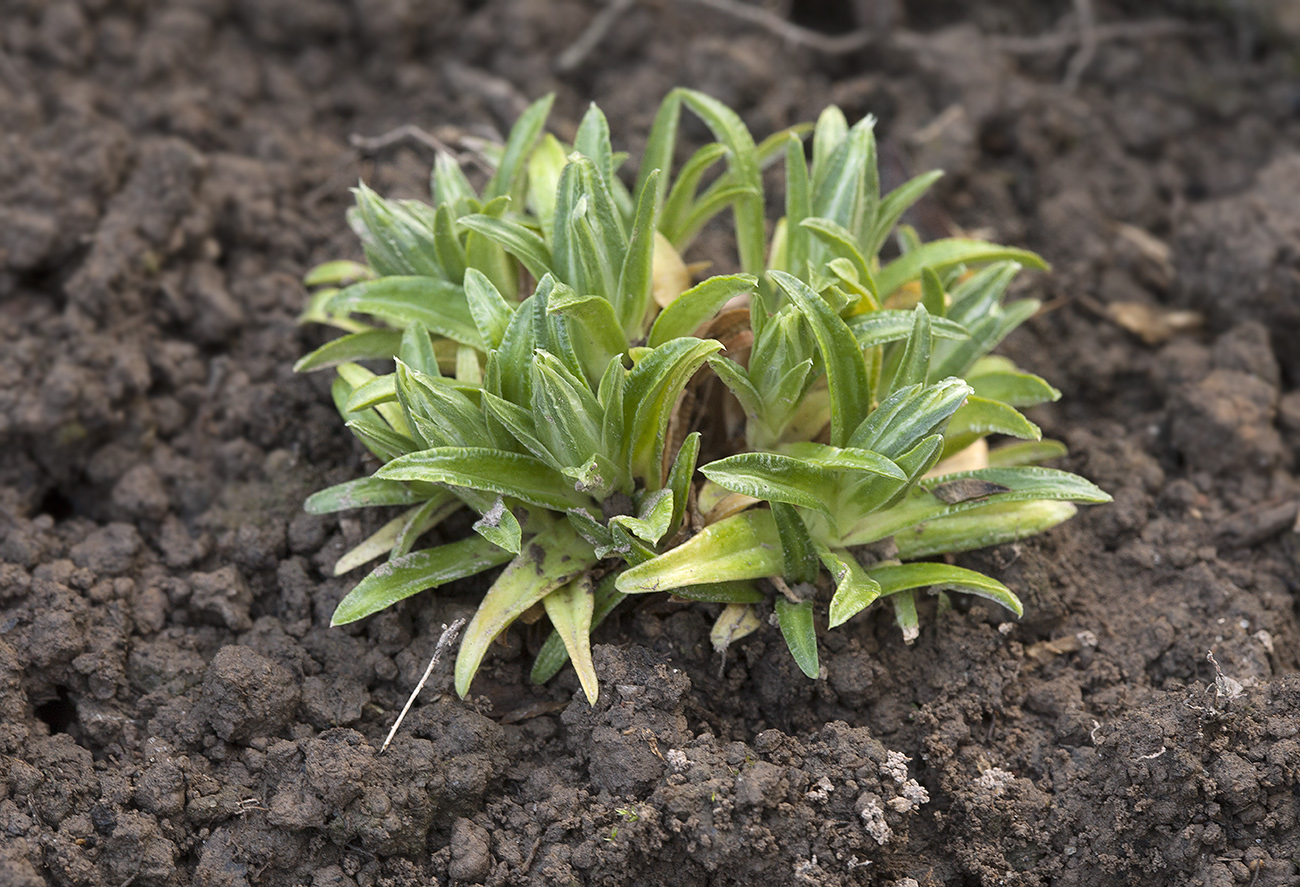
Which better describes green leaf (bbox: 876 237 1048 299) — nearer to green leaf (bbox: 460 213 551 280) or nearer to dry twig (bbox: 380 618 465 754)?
green leaf (bbox: 460 213 551 280)

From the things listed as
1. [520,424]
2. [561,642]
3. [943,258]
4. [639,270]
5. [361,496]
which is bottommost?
[561,642]

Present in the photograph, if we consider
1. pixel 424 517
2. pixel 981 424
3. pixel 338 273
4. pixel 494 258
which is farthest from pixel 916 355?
pixel 338 273

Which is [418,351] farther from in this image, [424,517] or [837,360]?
[837,360]

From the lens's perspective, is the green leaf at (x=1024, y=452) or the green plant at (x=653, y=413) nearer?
the green plant at (x=653, y=413)

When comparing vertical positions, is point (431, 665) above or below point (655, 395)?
below

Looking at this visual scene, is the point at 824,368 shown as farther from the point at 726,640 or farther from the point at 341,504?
the point at 341,504

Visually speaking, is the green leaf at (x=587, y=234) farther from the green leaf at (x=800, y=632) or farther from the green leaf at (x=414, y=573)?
the green leaf at (x=800, y=632)

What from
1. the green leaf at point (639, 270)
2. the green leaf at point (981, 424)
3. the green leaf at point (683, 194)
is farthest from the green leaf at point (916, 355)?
the green leaf at point (683, 194)
